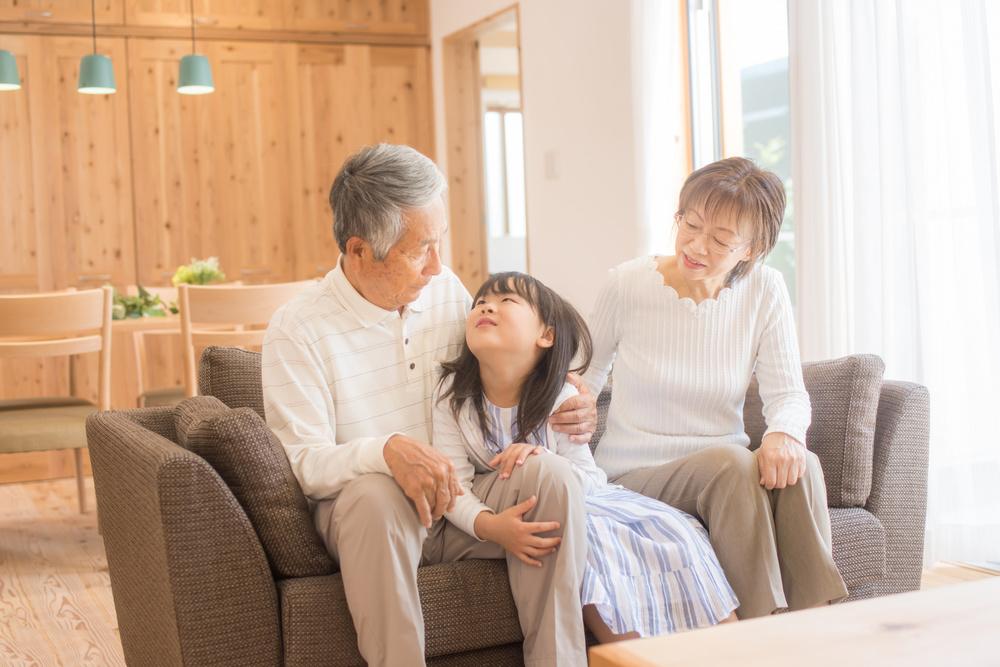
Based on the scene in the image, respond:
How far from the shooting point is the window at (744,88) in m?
4.20

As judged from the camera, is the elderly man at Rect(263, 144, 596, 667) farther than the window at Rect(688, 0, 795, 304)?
No

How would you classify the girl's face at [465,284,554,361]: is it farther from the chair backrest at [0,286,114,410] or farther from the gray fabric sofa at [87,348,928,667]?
the chair backrest at [0,286,114,410]

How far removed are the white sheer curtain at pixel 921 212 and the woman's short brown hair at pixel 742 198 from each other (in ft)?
3.81

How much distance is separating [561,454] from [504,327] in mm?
271

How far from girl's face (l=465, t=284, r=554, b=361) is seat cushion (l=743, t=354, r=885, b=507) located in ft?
2.13

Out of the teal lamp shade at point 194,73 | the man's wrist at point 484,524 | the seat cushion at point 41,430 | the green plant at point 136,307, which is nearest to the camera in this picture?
the man's wrist at point 484,524

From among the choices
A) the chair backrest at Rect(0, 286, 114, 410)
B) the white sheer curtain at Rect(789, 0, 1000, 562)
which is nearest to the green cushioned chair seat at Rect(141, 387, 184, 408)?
the chair backrest at Rect(0, 286, 114, 410)

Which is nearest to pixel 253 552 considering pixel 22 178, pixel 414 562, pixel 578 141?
pixel 414 562

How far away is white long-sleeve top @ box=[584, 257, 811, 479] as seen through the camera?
2.29 metres

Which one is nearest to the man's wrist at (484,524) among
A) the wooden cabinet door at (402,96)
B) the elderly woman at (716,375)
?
the elderly woman at (716,375)

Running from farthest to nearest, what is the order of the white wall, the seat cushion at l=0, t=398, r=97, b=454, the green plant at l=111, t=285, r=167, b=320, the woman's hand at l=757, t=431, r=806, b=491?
the white wall
the green plant at l=111, t=285, r=167, b=320
the seat cushion at l=0, t=398, r=97, b=454
the woman's hand at l=757, t=431, r=806, b=491

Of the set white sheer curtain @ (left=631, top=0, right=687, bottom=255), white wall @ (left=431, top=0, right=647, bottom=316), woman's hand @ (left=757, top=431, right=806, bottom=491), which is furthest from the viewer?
white wall @ (left=431, top=0, right=647, bottom=316)

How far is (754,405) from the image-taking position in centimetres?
256

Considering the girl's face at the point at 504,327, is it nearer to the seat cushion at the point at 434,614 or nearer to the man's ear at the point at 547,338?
the man's ear at the point at 547,338
